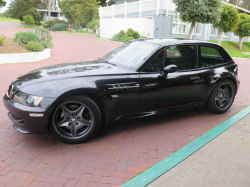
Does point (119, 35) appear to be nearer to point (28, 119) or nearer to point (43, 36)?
point (43, 36)

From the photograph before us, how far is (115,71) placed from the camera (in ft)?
12.2

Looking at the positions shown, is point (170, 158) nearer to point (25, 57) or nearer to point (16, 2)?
point (25, 57)

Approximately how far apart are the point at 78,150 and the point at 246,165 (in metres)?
2.35

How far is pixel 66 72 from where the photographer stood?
11.8 ft

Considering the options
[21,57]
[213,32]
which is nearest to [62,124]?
[21,57]

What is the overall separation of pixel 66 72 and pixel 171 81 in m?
1.76

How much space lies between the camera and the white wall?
22.6 m

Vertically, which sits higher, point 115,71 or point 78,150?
point 115,71

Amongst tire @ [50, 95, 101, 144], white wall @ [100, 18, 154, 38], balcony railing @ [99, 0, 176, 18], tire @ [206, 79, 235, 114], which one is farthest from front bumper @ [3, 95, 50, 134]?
balcony railing @ [99, 0, 176, 18]

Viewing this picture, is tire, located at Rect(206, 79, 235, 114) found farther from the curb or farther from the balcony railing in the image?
the balcony railing

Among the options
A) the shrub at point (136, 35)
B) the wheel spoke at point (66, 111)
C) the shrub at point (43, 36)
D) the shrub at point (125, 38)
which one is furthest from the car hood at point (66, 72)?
the shrub at point (136, 35)

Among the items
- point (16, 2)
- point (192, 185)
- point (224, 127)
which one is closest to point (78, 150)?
point (192, 185)

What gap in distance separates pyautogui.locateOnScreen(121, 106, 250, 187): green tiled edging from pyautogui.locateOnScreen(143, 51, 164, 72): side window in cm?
134

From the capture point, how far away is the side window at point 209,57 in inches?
177
